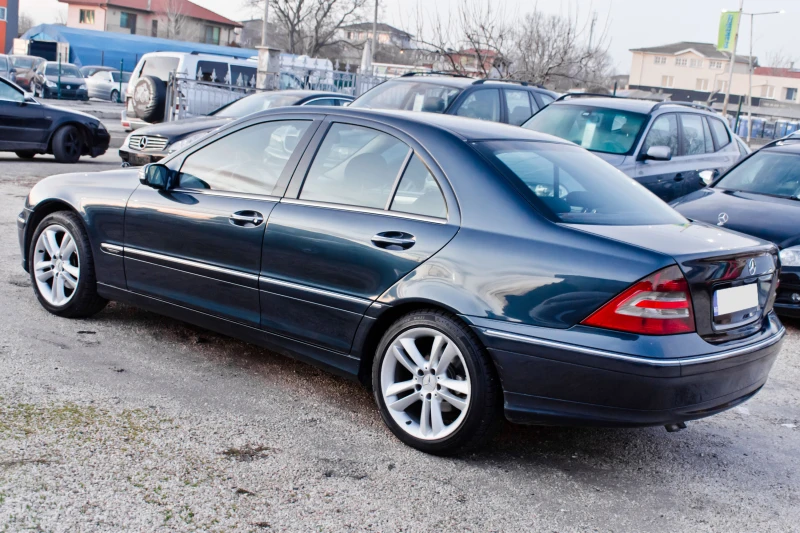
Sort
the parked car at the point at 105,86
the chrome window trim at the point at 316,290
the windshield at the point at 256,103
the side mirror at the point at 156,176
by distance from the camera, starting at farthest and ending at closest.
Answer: the parked car at the point at 105,86 → the windshield at the point at 256,103 → the side mirror at the point at 156,176 → the chrome window trim at the point at 316,290

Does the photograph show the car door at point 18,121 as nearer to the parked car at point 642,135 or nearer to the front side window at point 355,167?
the parked car at point 642,135

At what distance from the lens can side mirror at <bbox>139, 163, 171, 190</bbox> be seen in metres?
4.79

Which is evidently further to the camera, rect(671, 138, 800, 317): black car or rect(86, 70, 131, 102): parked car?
rect(86, 70, 131, 102): parked car

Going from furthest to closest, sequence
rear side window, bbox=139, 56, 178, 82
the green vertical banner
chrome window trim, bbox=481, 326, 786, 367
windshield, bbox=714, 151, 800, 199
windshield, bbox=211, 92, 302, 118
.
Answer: the green vertical banner < rear side window, bbox=139, 56, 178, 82 < windshield, bbox=211, 92, 302, 118 < windshield, bbox=714, 151, 800, 199 < chrome window trim, bbox=481, 326, 786, 367

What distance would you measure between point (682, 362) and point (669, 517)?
622 mm

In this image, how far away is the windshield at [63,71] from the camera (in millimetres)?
35781

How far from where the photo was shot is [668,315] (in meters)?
3.35

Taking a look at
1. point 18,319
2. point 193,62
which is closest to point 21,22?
point 193,62

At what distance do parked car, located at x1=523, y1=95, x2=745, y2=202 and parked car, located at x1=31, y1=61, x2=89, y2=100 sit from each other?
98.0ft

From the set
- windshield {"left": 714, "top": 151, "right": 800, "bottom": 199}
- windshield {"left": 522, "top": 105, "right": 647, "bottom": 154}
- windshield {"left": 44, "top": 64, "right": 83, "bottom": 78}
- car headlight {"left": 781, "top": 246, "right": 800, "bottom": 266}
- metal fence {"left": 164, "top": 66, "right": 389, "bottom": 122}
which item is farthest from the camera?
windshield {"left": 44, "top": 64, "right": 83, "bottom": 78}

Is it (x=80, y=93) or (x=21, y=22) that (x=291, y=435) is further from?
(x=21, y=22)

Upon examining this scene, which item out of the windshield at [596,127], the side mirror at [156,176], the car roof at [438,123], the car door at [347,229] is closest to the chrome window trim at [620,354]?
the car door at [347,229]

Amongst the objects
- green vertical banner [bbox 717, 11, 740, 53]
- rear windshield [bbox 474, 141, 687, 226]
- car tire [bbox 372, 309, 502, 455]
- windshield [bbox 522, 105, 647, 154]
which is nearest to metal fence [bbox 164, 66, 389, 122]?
windshield [bbox 522, 105, 647, 154]

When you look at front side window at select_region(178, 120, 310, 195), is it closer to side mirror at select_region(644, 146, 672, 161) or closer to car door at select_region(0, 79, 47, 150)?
side mirror at select_region(644, 146, 672, 161)
